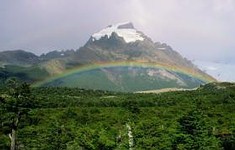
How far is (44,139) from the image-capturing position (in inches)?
3125

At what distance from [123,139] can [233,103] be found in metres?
114

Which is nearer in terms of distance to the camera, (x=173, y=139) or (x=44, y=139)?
(x=44, y=139)

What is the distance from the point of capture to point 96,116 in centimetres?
16238

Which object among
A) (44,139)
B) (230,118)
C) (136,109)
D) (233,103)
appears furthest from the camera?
(233,103)

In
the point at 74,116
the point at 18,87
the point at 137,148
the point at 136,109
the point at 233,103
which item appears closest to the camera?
the point at 18,87

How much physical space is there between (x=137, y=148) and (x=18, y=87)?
26990 millimetres

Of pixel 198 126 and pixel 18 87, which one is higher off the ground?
pixel 18 87

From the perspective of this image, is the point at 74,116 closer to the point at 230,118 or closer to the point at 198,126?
the point at 230,118

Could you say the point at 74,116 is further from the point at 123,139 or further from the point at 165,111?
the point at 123,139

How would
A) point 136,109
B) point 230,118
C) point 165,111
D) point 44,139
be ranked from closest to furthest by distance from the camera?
1. point 44,139
2. point 230,118
3. point 165,111
4. point 136,109

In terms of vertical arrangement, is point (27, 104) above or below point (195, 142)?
above

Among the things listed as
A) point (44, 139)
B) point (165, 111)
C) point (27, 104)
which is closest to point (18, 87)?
point (27, 104)

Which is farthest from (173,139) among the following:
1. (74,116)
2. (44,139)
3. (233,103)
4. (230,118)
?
(233,103)

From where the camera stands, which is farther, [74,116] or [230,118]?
[74,116]
